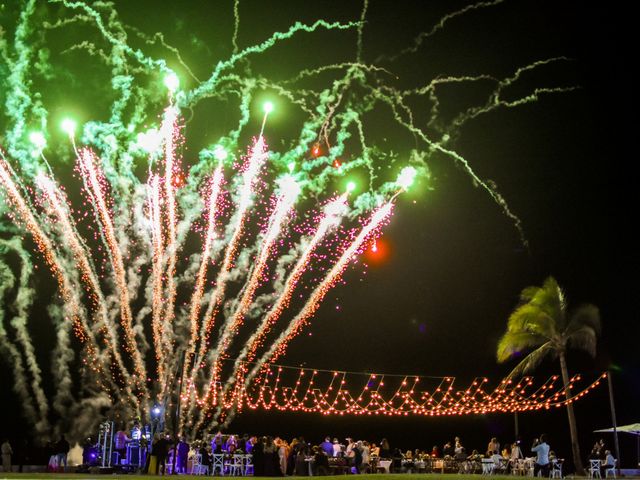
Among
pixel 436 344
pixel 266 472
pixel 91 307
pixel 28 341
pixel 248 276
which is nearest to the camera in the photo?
pixel 266 472

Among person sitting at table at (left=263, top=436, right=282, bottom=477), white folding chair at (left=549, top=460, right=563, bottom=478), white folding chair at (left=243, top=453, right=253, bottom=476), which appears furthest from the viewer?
white folding chair at (left=549, top=460, right=563, bottom=478)

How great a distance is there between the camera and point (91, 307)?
1332 inches

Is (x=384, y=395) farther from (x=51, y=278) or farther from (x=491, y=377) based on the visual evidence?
(x=51, y=278)

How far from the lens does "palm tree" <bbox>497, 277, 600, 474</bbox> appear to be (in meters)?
31.5

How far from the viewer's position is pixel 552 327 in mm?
31922

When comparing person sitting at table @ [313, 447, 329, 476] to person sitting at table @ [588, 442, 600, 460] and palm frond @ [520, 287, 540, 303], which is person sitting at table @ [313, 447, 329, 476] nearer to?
person sitting at table @ [588, 442, 600, 460]

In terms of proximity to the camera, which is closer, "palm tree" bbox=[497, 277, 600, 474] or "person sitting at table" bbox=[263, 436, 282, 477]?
"person sitting at table" bbox=[263, 436, 282, 477]

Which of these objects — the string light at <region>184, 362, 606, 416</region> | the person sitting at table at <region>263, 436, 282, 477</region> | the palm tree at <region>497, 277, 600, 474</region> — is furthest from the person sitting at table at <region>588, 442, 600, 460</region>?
the person sitting at table at <region>263, 436, 282, 477</region>

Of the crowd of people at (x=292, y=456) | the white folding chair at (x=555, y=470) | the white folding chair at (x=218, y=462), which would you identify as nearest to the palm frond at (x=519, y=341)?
the crowd of people at (x=292, y=456)

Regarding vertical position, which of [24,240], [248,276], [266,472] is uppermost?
[24,240]

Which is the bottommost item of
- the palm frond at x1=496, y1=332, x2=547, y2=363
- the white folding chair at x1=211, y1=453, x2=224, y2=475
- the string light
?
the white folding chair at x1=211, y1=453, x2=224, y2=475

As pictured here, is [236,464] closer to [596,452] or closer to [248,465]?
[248,465]

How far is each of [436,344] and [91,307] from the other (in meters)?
19.5

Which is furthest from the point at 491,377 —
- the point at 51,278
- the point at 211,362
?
the point at 51,278
